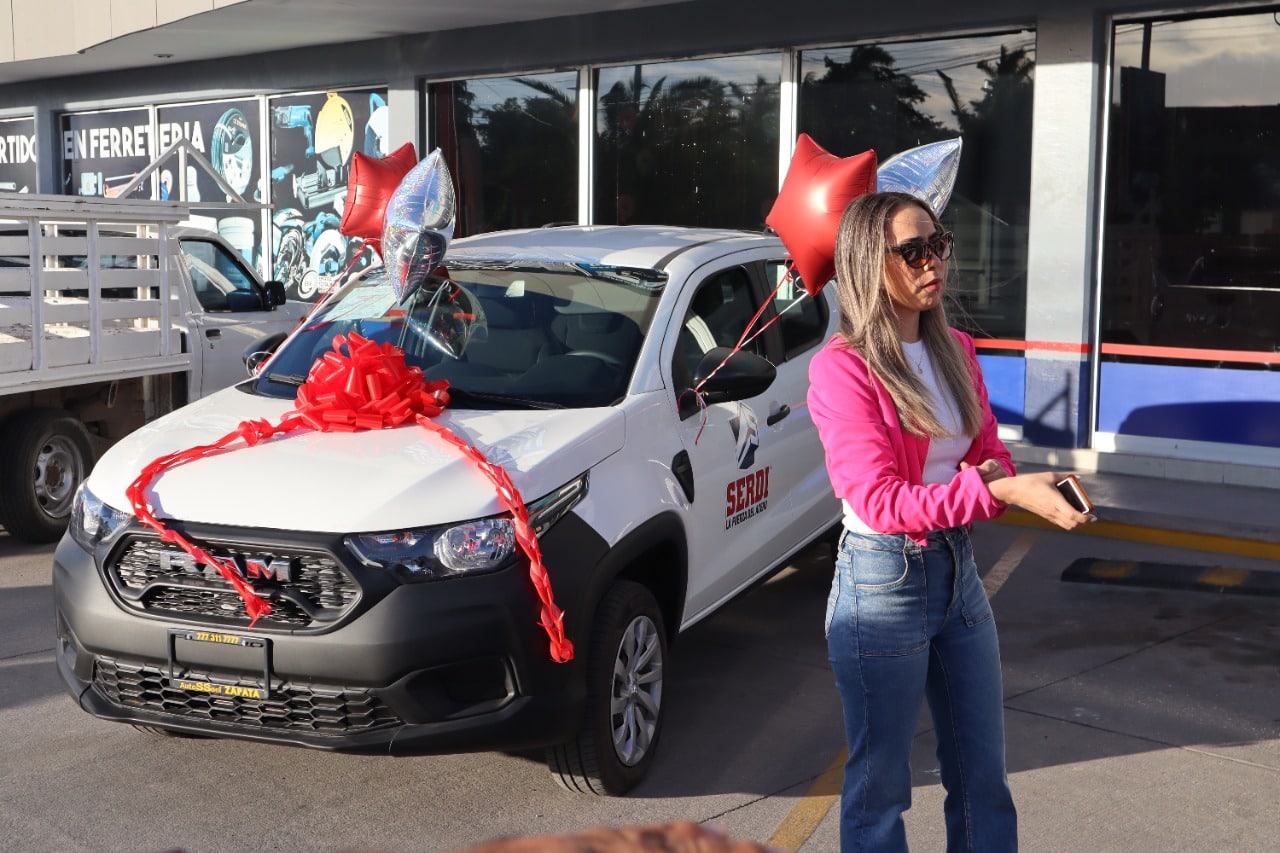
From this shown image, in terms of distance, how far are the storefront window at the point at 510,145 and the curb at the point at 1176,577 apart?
24.0 feet

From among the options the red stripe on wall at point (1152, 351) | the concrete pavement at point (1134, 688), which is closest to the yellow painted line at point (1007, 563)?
the concrete pavement at point (1134, 688)

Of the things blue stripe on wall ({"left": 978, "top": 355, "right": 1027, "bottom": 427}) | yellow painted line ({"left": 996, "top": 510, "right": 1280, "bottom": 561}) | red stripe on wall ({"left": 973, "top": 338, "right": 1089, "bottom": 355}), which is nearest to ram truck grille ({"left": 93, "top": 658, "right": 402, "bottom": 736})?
yellow painted line ({"left": 996, "top": 510, "right": 1280, "bottom": 561})

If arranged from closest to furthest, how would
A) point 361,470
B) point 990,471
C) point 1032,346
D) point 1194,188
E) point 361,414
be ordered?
1. point 990,471
2. point 361,470
3. point 361,414
4. point 1194,188
5. point 1032,346

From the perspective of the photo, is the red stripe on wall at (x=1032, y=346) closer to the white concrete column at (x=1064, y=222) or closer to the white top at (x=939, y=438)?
the white concrete column at (x=1064, y=222)

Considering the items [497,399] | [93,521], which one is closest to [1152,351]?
[497,399]

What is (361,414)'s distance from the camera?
15.4ft

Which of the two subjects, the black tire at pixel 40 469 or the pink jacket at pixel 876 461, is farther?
the black tire at pixel 40 469

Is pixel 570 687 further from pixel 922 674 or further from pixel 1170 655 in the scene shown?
pixel 1170 655

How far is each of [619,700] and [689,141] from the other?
8731mm

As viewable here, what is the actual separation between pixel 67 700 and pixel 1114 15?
8063mm

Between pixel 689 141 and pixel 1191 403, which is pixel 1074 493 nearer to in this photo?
pixel 1191 403

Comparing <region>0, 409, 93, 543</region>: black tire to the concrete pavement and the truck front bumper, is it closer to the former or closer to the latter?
the truck front bumper

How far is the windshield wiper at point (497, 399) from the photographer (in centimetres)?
490

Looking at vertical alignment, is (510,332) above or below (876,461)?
above
